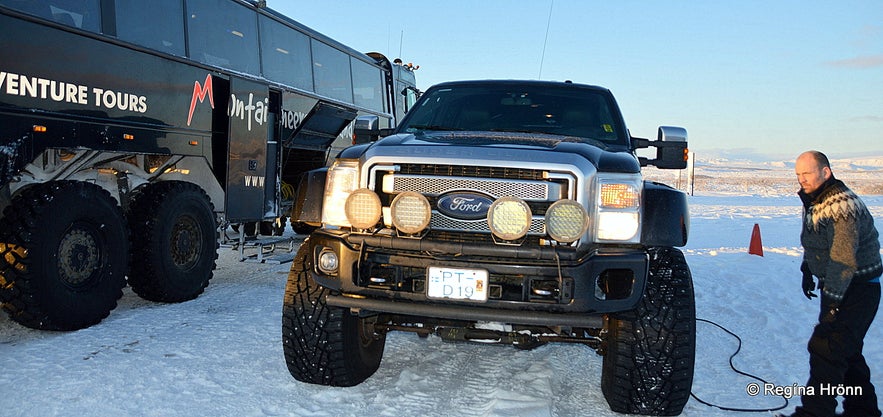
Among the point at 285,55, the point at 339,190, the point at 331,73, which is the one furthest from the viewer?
the point at 331,73

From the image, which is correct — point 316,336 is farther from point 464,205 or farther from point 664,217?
point 664,217

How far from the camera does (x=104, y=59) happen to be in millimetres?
5684

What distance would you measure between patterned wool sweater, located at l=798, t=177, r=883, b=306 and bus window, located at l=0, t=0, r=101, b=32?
5.35 meters

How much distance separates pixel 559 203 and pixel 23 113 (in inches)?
156

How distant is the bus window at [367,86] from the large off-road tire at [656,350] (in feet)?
27.7

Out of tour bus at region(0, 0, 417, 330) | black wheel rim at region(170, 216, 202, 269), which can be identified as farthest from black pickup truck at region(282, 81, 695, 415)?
black wheel rim at region(170, 216, 202, 269)

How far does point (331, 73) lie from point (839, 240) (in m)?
8.27

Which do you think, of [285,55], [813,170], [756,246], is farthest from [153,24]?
[756,246]

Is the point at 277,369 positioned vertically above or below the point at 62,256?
below

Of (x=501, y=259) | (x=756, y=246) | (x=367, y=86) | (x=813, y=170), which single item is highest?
(x=367, y=86)

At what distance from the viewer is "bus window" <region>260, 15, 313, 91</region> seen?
345 inches

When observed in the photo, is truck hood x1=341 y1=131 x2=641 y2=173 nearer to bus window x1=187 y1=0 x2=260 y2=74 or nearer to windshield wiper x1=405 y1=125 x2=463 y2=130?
windshield wiper x1=405 y1=125 x2=463 y2=130

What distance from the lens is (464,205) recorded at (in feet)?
12.2

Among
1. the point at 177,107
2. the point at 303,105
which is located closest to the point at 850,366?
the point at 177,107
